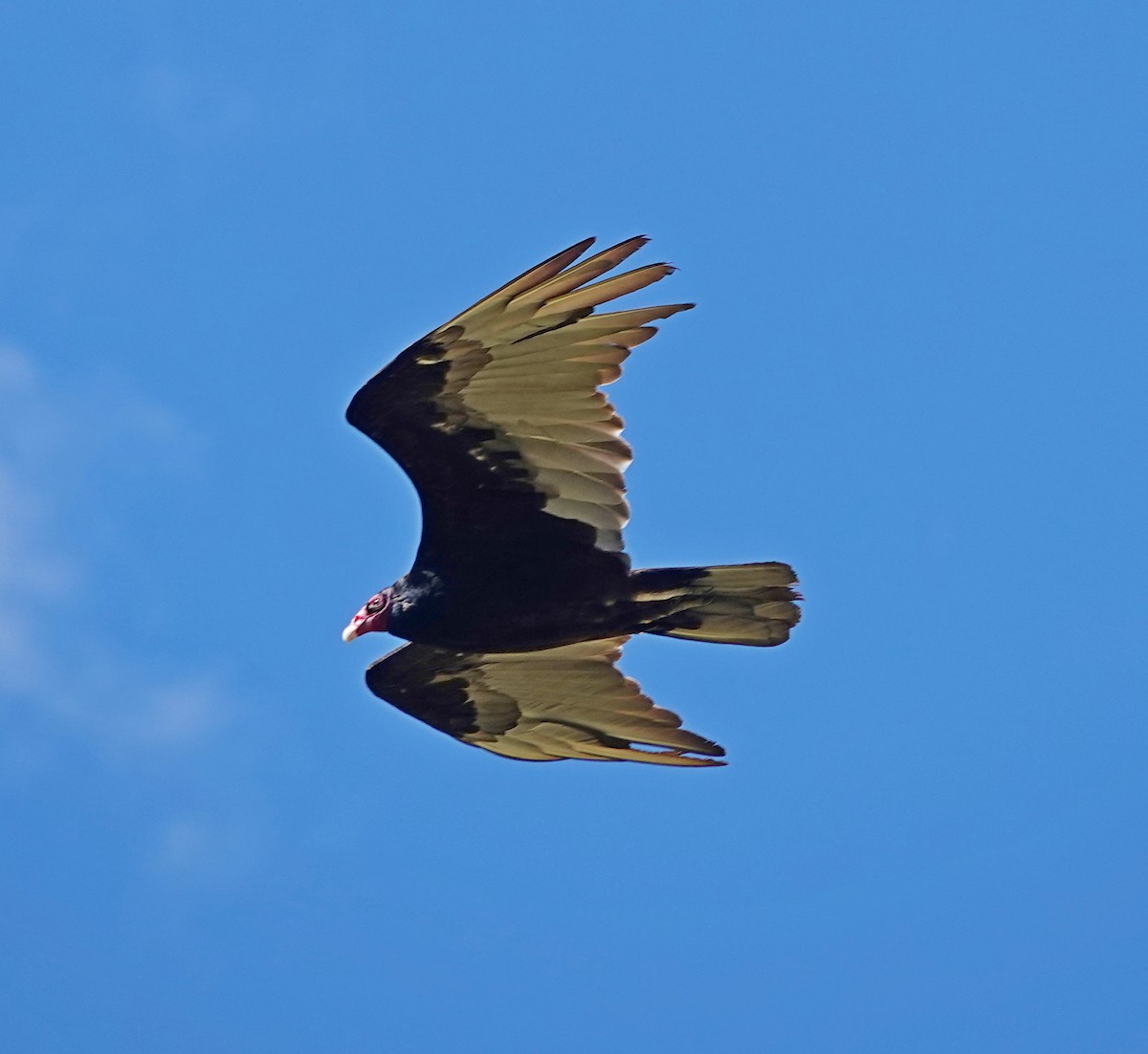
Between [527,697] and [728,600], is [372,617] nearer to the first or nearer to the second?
[527,697]

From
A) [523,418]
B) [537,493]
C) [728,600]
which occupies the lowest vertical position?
[728,600]

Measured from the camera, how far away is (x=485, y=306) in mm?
8016

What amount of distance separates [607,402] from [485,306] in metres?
0.67

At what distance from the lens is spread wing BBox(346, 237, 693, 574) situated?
799 centimetres

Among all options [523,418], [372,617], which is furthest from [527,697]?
[523,418]

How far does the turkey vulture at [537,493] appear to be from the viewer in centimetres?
805

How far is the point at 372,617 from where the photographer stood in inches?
360

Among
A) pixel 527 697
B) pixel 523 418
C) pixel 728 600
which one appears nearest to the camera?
pixel 523 418

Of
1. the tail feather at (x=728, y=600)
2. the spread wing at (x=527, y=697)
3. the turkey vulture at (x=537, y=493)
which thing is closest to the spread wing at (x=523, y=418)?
the turkey vulture at (x=537, y=493)

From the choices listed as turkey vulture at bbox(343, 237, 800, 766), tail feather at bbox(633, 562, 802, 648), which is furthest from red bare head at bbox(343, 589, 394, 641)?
tail feather at bbox(633, 562, 802, 648)

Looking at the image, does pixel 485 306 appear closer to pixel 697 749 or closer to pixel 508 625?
pixel 508 625

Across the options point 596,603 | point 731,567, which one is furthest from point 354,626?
point 731,567

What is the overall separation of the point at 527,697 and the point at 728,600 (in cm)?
152

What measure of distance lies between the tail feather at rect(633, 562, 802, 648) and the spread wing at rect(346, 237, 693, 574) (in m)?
0.21
